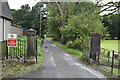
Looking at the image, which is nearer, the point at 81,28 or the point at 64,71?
the point at 64,71

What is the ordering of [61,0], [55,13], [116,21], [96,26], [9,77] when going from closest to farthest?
[9,77] < [96,26] < [61,0] < [55,13] < [116,21]

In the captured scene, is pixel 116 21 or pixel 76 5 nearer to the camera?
pixel 76 5

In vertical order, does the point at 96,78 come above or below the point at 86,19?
below

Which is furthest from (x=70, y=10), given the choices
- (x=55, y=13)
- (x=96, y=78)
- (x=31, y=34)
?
(x=96, y=78)

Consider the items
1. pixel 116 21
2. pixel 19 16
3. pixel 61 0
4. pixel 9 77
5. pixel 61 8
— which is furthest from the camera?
pixel 116 21

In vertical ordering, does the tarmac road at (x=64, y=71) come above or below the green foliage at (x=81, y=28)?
below

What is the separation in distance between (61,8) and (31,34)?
16171 mm

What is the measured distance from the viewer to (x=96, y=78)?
4.91m

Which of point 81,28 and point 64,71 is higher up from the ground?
point 81,28

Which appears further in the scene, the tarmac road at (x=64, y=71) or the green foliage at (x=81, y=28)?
A: the green foliage at (x=81, y=28)

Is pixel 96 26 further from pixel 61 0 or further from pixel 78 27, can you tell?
pixel 61 0

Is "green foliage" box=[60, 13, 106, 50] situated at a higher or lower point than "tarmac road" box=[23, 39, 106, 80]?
higher

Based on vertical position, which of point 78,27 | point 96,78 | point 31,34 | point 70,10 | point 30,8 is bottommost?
point 96,78

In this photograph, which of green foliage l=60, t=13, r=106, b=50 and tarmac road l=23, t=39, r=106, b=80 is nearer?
tarmac road l=23, t=39, r=106, b=80
